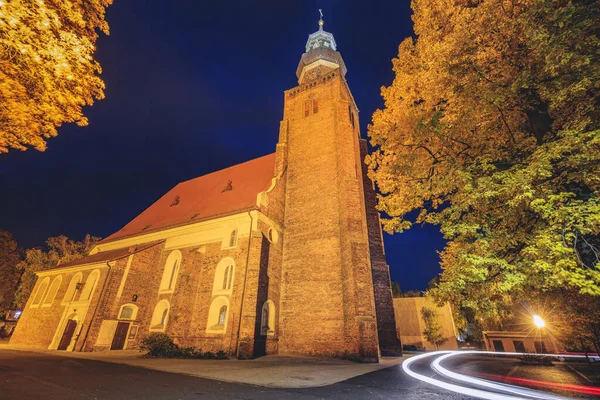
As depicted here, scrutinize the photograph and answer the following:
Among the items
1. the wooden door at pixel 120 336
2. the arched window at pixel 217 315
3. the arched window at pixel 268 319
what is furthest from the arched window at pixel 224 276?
the wooden door at pixel 120 336

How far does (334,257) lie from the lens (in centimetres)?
1484

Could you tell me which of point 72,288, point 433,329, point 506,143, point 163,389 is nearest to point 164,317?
point 72,288

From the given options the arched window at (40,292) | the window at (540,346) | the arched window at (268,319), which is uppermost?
the arched window at (40,292)

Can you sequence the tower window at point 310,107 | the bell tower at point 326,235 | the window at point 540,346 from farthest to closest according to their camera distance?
1. the window at point 540,346
2. the tower window at point 310,107
3. the bell tower at point 326,235

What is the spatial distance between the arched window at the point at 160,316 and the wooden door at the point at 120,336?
1364 mm

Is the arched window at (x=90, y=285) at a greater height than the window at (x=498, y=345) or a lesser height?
greater

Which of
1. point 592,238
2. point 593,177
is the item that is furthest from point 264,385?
point 593,177

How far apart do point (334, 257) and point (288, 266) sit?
3127 millimetres

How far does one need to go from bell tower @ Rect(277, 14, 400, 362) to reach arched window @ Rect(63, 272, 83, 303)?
13752 mm

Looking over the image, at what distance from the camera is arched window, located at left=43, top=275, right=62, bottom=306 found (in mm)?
18062

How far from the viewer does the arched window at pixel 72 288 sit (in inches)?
675

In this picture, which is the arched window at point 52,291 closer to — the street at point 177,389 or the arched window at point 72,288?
the arched window at point 72,288

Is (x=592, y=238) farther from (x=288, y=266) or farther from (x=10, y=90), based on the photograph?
(x=288, y=266)

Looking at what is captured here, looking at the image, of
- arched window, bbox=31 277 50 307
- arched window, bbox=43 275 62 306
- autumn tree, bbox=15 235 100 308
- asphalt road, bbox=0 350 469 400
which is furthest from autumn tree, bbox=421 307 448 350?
autumn tree, bbox=15 235 100 308
